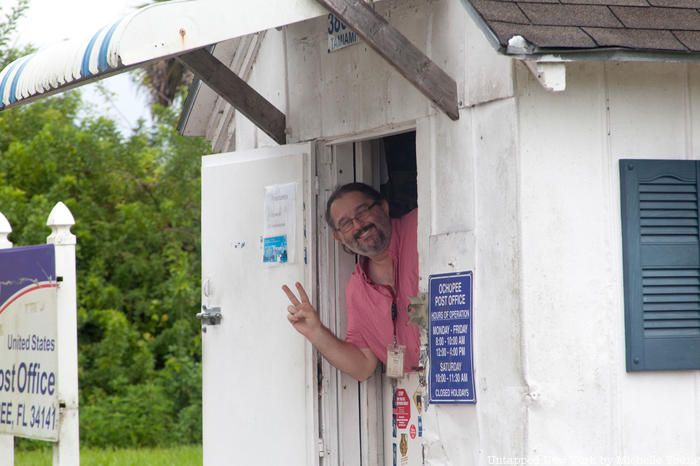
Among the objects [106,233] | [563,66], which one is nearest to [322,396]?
[563,66]

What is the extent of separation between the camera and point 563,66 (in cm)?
517

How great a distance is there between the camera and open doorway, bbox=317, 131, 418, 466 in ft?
22.2

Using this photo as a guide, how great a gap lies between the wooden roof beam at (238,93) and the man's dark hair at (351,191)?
2.41 feet

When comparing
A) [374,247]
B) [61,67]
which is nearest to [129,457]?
[374,247]

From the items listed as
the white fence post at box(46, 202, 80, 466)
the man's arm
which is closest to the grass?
the white fence post at box(46, 202, 80, 466)

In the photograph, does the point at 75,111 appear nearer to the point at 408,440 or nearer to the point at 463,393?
the point at 408,440

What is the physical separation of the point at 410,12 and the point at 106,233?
30.5ft

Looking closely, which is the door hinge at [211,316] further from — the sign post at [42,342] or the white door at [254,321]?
the sign post at [42,342]

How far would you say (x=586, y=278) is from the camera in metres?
5.38

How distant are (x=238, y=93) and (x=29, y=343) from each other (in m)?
1.74

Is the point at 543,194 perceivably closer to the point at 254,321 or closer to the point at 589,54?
the point at 589,54

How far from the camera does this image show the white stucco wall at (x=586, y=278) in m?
5.29

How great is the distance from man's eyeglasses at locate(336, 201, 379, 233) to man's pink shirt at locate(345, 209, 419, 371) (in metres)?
0.26

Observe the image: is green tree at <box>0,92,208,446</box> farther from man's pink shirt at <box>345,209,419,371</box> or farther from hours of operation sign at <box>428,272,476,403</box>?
hours of operation sign at <box>428,272,476,403</box>
